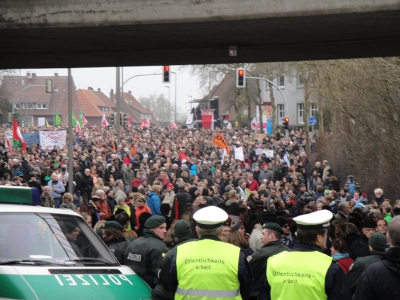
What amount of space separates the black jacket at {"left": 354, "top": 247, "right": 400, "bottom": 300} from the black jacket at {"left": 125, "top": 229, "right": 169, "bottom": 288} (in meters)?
3.69

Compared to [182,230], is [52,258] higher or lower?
lower

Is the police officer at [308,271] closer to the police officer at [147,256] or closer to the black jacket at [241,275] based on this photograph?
the black jacket at [241,275]

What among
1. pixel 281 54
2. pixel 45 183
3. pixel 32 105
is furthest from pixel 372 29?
pixel 32 105

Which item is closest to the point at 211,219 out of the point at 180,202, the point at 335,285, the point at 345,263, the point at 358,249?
the point at 335,285

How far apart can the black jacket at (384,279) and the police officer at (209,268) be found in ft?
4.50

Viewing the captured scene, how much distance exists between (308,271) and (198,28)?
7141 mm

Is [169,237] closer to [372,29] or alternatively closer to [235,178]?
[372,29]

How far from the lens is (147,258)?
8.42 m

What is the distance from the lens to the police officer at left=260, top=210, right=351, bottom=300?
215 inches

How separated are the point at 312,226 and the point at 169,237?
12.0 ft

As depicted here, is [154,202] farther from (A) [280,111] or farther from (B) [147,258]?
Result: (A) [280,111]

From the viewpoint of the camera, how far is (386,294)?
16.3 feet

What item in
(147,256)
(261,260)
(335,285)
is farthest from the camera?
(147,256)

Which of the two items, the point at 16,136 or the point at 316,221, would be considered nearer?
the point at 316,221
